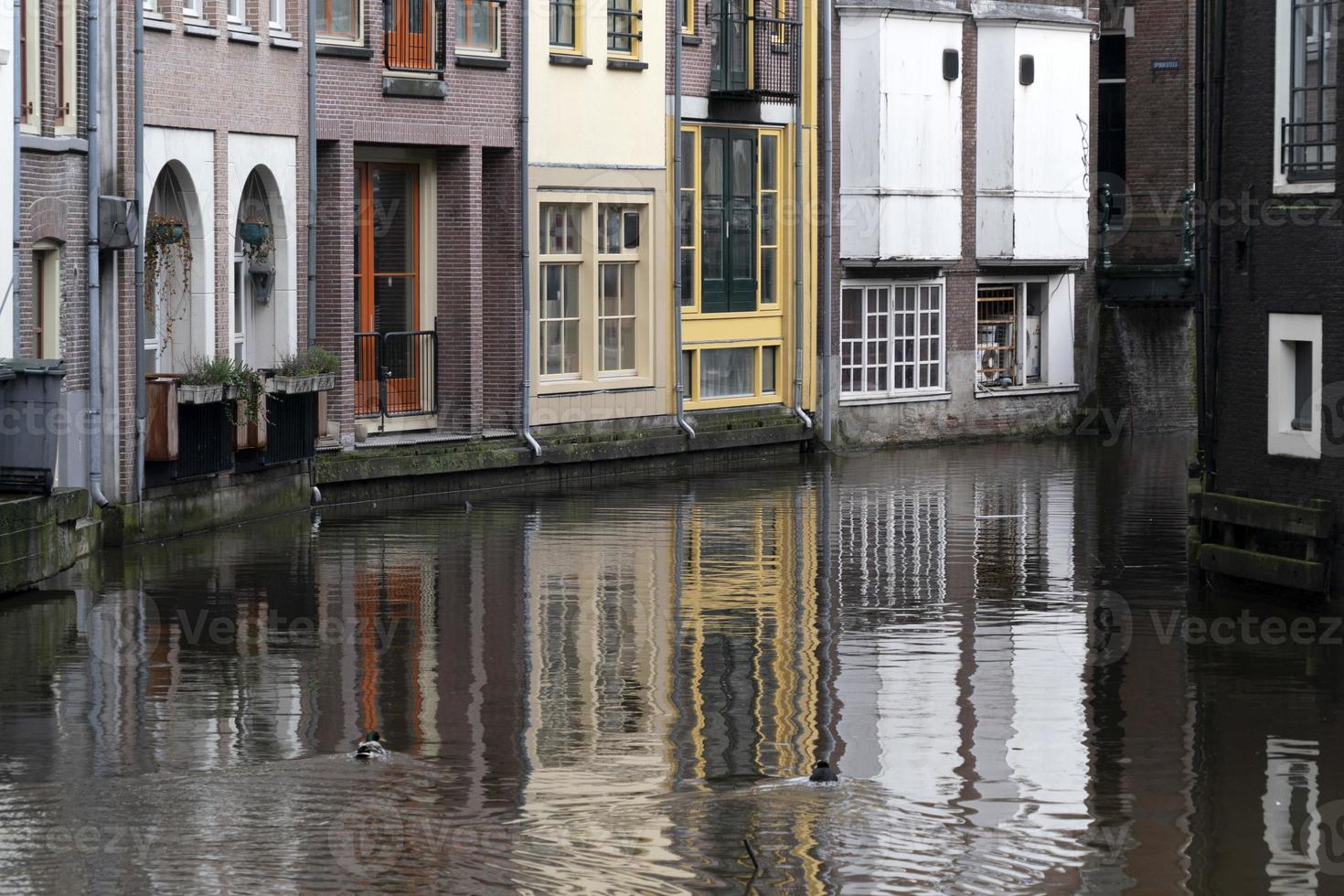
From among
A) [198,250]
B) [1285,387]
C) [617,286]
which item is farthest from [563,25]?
[1285,387]

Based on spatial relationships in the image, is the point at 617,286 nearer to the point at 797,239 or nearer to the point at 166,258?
the point at 797,239

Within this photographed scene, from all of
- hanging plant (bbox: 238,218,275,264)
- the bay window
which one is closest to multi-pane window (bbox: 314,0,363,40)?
hanging plant (bbox: 238,218,275,264)

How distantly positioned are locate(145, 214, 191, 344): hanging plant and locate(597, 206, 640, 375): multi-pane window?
8.27 metres

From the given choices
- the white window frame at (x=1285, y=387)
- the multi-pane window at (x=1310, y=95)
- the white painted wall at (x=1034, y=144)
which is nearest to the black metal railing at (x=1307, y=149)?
the multi-pane window at (x=1310, y=95)

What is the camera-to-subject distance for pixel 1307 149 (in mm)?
19453

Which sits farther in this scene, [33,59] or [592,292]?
[592,292]

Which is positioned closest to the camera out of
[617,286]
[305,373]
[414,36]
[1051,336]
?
[305,373]

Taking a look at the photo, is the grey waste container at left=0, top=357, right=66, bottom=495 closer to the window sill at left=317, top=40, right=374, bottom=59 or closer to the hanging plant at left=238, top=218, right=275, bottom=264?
the hanging plant at left=238, top=218, right=275, bottom=264

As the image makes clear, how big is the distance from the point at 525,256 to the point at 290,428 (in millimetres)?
5408

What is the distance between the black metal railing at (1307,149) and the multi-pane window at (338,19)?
36.8 feet

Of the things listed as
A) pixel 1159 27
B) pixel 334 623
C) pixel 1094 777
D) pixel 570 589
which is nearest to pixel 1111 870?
pixel 1094 777

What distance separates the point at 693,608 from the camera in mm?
18781

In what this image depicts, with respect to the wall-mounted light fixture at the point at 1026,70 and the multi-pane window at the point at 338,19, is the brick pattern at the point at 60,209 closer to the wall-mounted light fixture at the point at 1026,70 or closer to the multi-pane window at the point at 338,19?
the multi-pane window at the point at 338,19

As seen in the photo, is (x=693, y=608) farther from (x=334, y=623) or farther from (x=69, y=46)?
(x=69, y=46)
